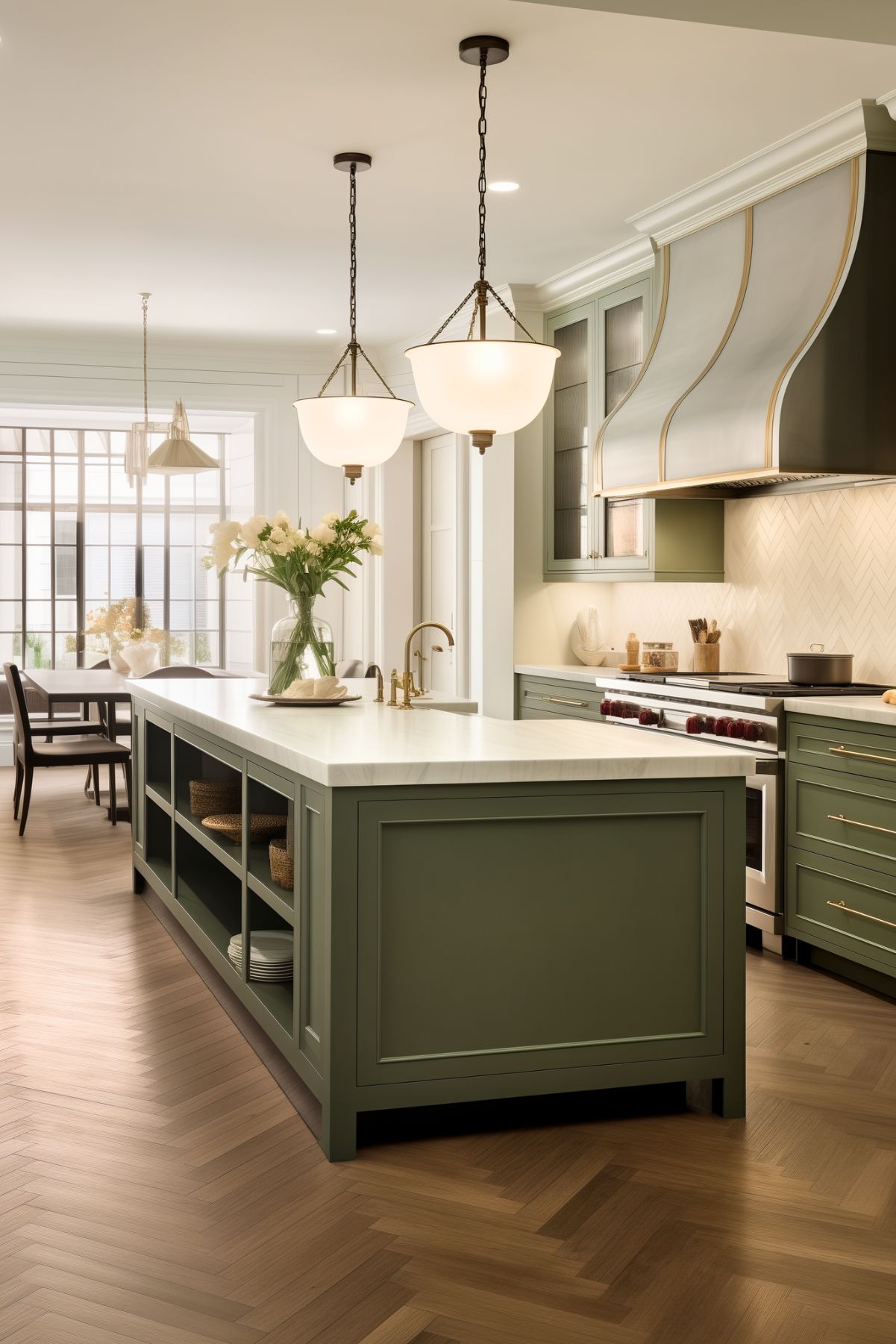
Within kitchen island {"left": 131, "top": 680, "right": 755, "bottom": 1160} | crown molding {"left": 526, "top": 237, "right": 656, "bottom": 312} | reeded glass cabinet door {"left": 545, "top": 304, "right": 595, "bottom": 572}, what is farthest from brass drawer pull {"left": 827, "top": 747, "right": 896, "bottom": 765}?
crown molding {"left": 526, "top": 237, "right": 656, "bottom": 312}

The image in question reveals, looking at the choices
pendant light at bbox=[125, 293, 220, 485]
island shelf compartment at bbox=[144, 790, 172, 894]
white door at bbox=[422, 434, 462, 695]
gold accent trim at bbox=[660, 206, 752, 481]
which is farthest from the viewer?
white door at bbox=[422, 434, 462, 695]

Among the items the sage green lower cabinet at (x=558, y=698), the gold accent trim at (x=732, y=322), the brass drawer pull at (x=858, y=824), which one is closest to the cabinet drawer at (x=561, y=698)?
the sage green lower cabinet at (x=558, y=698)

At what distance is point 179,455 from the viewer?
23.7 ft

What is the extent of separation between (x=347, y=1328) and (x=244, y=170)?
13.4 feet

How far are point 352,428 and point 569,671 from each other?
195 cm

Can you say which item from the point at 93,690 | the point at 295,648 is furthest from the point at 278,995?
the point at 93,690

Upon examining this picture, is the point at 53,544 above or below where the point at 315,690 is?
above

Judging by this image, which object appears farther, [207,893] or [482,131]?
[207,893]

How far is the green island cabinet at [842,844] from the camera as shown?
12.8 feet

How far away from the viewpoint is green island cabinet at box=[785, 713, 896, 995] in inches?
154

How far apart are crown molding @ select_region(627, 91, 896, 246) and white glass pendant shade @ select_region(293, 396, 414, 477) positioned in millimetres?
1485

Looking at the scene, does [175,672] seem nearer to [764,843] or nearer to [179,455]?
[179,455]

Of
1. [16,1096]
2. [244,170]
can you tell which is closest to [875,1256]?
[16,1096]

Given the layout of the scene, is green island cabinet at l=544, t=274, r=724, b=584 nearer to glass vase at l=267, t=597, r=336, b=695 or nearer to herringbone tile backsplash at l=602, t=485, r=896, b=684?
herringbone tile backsplash at l=602, t=485, r=896, b=684
